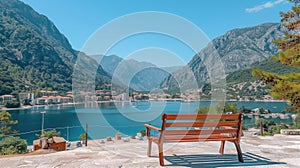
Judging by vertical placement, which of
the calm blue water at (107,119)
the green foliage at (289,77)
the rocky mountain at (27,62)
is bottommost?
the calm blue water at (107,119)

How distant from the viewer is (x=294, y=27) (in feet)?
25.6

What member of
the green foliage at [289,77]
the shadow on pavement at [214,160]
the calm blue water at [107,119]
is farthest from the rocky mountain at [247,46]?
the shadow on pavement at [214,160]

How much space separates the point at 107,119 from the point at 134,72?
18.8 metres

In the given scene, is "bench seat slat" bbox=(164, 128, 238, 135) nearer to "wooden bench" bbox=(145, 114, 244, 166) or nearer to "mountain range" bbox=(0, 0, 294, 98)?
"wooden bench" bbox=(145, 114, 244, 166)

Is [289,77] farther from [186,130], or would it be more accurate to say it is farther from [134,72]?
[186,130]

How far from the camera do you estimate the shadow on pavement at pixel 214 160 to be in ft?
10.0

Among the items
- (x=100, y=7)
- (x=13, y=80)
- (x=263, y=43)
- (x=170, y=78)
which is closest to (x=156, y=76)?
(x=170, y=78)

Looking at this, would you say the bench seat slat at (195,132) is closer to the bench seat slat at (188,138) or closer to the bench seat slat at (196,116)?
the bench seat slat at (188,138)

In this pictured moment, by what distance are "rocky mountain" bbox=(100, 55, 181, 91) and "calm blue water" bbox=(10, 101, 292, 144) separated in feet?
2.91

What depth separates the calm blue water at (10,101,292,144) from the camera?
8.08 meters

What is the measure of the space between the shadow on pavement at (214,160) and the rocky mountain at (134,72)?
3.16 meters

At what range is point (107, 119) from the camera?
2419 cm

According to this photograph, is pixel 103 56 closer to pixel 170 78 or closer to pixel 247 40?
pixel 170 78

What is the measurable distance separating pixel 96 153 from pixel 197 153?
1.72 metres
